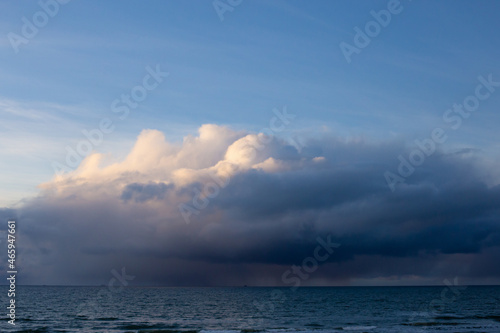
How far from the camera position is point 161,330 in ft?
215

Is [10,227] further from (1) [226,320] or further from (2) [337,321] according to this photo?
(2) [337,321]

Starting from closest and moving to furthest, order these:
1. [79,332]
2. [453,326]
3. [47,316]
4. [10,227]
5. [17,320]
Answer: [10,227], [79,332], [453,326], [17,320], [47,316]

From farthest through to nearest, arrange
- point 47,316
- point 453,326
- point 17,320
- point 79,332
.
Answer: point 47,316
point 17,320
point 453,326
point 79,332

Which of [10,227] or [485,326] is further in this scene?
[485,326]

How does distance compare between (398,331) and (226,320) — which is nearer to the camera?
(398,331)

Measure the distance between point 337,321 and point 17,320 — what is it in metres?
56.9

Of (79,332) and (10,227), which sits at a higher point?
(10,227)

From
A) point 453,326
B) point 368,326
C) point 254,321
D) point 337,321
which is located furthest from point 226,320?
point 453,326

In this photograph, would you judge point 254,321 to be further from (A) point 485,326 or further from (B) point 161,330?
(A) point 485,326

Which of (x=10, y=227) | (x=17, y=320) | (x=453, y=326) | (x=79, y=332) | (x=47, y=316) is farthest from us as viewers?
(x=47, y=316)

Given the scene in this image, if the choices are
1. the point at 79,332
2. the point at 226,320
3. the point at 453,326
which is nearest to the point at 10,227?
the point at 79,332

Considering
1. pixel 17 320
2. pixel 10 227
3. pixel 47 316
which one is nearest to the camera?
pixel 10 227

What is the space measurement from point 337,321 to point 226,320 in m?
20.4

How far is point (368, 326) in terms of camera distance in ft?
232
